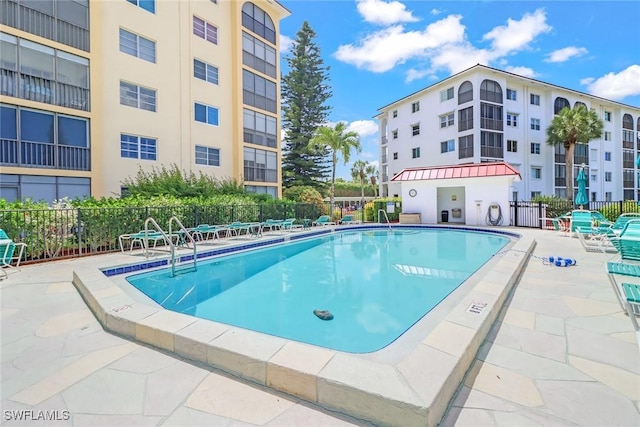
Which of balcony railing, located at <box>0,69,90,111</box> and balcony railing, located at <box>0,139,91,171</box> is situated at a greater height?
balcony railing, located at <box>0,69,90,111</box>

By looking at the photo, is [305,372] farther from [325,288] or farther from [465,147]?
[465,147]

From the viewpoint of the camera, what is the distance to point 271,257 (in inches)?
390

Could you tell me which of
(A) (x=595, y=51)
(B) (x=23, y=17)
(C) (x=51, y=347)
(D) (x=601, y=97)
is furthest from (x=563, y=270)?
(D) (x=601, y=97)

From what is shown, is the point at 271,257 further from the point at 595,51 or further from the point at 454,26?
the point at 595,51

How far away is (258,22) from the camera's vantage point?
20984 millimetres

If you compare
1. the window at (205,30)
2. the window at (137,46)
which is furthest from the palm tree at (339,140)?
the window at (137,46)

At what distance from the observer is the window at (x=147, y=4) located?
1499 centimetres

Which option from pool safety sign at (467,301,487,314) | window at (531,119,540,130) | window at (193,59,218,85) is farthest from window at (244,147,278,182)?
window at (531,119,540,130)

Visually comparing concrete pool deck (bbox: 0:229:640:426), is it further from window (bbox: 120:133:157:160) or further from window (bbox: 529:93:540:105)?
window (bbox: 529:93:540:105)

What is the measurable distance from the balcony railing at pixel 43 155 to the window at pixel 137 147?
62.1 inches

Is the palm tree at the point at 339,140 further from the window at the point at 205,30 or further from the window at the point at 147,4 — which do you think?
the window at the point at 147,4

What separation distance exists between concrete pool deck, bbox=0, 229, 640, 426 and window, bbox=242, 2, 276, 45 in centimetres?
2127

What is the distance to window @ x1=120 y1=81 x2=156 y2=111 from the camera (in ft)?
48.0

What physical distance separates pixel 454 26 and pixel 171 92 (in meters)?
17.0
